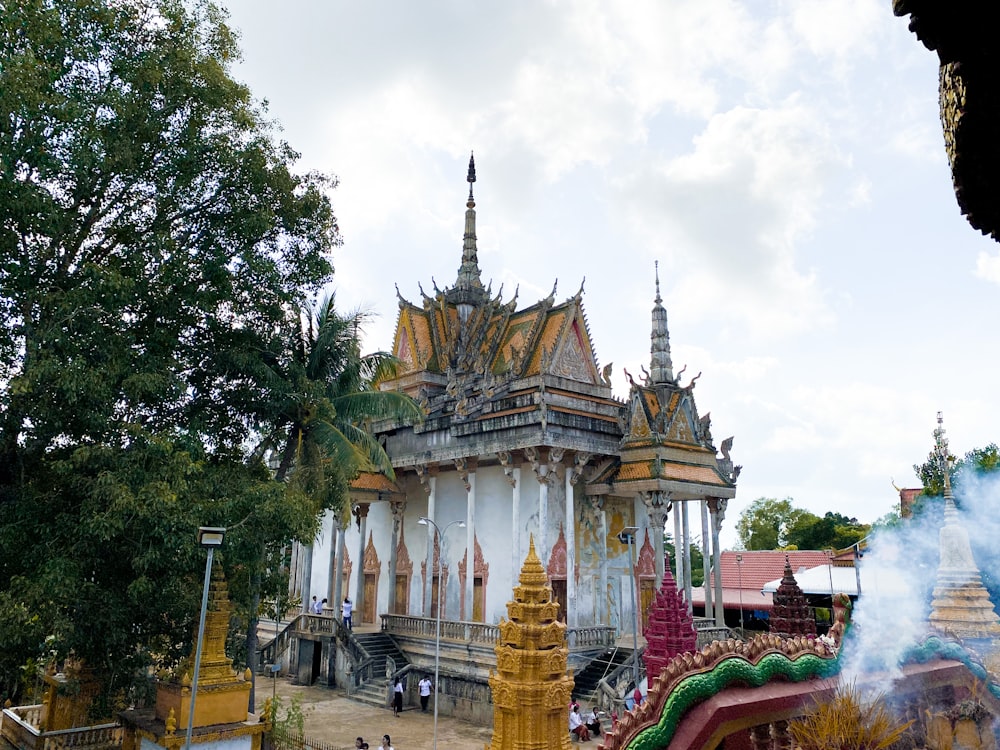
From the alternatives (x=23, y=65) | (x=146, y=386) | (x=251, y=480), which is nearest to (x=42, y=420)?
(x=146, y=386)

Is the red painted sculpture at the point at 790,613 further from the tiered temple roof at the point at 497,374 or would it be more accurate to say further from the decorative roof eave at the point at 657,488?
the tiered temple roof at the point at 497,374

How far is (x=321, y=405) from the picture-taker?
51.9ft

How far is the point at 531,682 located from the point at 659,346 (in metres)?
27.3

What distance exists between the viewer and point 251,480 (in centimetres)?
1402

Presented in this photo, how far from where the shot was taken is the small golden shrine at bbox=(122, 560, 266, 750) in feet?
40.1

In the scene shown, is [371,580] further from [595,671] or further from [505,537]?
[595,671]

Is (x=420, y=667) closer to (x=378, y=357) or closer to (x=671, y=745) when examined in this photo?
(x=378, y=357)

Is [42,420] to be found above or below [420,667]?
above

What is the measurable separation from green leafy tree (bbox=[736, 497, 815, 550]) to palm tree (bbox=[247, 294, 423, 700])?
2050 inches

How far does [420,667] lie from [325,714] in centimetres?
350

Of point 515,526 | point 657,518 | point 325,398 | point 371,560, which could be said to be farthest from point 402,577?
point 325,398

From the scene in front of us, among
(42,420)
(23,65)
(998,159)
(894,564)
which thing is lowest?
(894,564)

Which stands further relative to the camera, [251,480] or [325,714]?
[325,714]

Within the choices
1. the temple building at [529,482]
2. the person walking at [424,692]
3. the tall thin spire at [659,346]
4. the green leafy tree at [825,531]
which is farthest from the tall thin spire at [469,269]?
the green leafy tree at [825,531]
